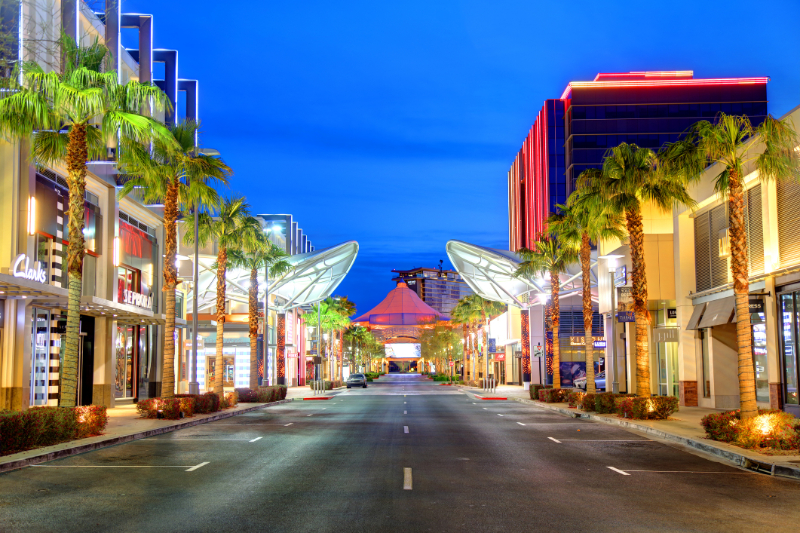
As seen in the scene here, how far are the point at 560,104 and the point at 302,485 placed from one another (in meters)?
99.2

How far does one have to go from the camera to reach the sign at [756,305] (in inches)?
1008

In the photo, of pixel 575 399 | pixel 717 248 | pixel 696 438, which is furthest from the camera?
pixel 575 399

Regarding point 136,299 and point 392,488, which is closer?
point 392,488

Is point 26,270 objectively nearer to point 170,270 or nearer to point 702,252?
point 170,270

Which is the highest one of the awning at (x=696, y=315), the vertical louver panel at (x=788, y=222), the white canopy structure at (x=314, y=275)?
the white canopy structure at (x=314, y=275)

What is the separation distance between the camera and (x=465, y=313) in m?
83.4

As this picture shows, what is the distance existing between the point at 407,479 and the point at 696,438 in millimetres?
9494

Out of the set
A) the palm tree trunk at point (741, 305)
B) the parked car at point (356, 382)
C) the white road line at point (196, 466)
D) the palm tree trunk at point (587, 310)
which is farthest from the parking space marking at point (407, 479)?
the parked car at point (356, 382)

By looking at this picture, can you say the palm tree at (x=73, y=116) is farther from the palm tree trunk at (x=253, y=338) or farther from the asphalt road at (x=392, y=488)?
the palm tree trunk at (x=253, y=338)

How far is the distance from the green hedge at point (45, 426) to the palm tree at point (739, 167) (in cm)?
1581

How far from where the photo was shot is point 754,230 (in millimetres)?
26906

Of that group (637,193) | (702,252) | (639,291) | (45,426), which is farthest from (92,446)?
(702,252)

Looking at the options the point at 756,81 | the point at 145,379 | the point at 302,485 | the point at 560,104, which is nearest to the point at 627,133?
the point at 560,104

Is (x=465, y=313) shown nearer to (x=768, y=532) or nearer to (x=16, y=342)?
(x=16, y=342)
